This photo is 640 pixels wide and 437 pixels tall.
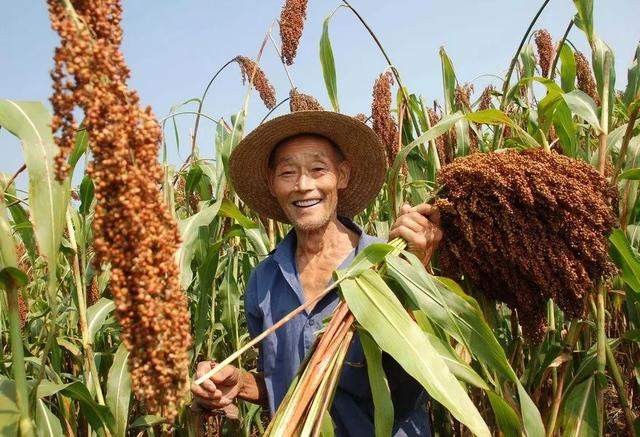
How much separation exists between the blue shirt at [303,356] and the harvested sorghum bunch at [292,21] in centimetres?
150

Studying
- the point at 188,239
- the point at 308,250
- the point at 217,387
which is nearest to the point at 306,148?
the point at 308,250

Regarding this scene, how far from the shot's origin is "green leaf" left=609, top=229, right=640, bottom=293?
83.0 inches

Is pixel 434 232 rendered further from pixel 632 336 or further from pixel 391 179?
pixel 632 336

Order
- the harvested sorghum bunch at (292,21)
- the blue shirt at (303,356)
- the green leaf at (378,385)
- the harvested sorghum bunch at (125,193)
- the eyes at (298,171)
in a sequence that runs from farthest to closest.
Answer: the harvested sorghum bunch at (292,21), the eyes at (298,171), the blue shirt at (303,356), the green leaf at (378,385), the harvested sorghum bunch at (125,193)

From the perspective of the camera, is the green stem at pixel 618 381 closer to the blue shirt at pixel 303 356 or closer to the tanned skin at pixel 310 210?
the blue shirt at pixel 303 356

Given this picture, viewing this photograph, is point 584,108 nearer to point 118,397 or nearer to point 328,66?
point 328,66

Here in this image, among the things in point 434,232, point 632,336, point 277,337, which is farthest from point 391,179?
point 632,336

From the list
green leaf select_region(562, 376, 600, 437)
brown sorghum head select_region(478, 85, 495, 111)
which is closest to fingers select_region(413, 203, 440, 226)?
green leaf select_region(562, 376, 600, 437)

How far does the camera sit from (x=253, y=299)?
112 inches

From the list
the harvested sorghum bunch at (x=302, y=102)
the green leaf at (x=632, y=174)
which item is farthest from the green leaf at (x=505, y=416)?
the harvested sorghum bunch at (x=302, y=102)

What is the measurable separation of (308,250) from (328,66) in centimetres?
105

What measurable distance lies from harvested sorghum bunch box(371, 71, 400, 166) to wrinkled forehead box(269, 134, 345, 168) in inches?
18.6

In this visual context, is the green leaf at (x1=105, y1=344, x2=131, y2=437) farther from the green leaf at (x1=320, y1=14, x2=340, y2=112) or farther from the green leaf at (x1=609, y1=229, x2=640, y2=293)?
the green leaf at (x1=609, y1=229, x2=640, y2=293)

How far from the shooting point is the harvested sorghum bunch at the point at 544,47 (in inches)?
161
